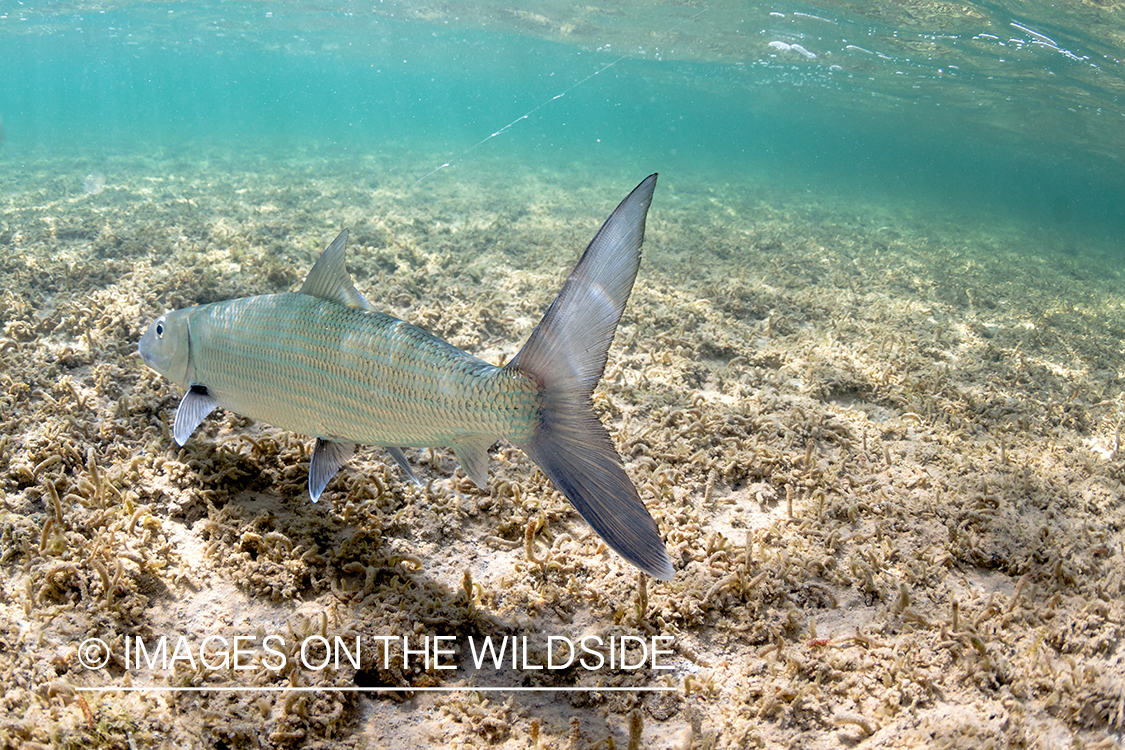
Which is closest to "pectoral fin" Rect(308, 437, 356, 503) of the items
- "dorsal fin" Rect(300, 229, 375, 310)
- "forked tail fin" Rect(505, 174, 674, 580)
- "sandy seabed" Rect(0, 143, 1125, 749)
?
"sandy seabed" Rect(0, 143, 1125, 749)

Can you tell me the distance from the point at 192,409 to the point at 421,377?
1.86 metres

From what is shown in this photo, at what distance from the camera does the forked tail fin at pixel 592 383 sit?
6.16 feet

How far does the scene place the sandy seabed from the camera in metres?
2.51

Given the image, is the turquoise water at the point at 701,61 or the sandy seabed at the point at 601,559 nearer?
the sandy seabed at the point at 601,559

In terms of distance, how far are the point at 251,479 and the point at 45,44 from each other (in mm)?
76997

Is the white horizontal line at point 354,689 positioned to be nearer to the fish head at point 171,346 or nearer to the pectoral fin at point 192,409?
the pectoral fin at point 192,409

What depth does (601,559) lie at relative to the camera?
11.4 ft

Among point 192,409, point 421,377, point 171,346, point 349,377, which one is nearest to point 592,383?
point 421,377

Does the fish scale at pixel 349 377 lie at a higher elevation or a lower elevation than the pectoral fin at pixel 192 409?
higher

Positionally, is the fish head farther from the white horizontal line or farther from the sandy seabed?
the white horizontal line

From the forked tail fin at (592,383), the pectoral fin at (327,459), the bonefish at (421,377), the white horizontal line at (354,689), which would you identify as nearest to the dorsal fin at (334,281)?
the bonefish at (421,377)

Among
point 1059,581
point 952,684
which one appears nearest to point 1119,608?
point 1059,581

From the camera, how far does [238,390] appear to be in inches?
127

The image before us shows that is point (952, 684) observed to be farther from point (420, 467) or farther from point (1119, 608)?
point (420, 467)
